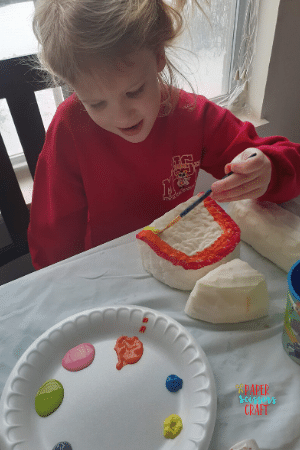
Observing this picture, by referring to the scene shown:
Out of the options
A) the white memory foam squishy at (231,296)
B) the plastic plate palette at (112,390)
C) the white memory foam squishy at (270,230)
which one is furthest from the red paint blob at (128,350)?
the white memory foam squishy at (270,230)

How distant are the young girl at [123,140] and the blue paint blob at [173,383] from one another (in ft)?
1.14

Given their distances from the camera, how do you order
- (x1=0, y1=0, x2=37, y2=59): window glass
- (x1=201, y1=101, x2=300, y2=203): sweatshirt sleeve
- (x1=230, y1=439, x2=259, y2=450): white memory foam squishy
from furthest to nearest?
(x1=0, y1=0, x2=37, y2=59): window glass
(x1=201, y1=101, x2=300, y2=203): sweatshirt sleeve
(x1=230, y1=439, x2=259, y2=450): white memory foam squishy

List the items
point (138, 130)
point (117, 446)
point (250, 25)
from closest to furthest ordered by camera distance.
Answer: point (117, 446), point (138, 130), point (250, 25)

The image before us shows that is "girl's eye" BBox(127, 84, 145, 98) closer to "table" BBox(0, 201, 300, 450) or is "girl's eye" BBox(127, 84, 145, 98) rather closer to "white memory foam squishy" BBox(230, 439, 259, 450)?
"table" BBox(0, 201, 300, 450)

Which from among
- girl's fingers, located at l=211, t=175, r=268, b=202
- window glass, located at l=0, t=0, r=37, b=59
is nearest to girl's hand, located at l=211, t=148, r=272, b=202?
girl's fingers, located at l=211, t=175, r=268, b=202

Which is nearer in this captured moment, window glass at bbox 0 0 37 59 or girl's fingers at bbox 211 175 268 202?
girl's fingers at bbox 211 175 268 202

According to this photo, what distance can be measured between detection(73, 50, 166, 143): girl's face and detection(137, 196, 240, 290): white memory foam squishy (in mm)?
199

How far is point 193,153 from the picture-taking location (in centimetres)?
90

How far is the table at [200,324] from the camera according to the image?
17.9 inches

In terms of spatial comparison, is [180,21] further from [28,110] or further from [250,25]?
[250,25]

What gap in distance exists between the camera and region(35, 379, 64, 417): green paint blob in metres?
0.48

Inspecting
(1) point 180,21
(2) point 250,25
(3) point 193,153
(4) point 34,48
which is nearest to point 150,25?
(1) point 180,21

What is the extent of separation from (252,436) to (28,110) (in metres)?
0.81

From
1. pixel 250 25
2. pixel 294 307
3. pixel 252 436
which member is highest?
pixel 250 25
